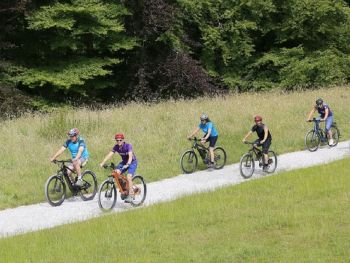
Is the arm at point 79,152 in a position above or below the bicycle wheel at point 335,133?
above

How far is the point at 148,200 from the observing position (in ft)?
43.7

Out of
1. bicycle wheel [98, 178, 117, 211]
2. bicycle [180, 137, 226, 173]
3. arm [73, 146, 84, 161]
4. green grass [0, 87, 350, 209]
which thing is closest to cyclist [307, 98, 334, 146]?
green grass [0, 87, 350, 209]

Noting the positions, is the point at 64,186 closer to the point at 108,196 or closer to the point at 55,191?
the point at 55,191

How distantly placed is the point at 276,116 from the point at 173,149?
21.7ft

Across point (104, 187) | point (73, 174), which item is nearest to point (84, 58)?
point (73, 174)

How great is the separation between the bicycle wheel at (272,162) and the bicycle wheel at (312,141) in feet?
12.3

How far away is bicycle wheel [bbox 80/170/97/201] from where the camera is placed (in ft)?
44.9

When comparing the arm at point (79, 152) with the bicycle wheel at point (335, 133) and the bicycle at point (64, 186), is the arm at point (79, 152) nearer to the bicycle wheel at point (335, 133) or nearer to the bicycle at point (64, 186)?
the bicycle at point (64, 186)

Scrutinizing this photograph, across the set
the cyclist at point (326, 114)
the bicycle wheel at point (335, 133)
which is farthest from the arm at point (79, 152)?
the bicycle wheel at point (335, 133)

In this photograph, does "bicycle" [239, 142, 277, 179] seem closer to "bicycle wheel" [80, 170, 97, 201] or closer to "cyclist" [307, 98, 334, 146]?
"bicycle wheel" [80, 170, 97, 201]

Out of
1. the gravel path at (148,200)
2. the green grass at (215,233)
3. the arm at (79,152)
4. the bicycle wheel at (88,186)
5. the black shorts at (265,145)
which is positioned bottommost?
the green grass at (215,233)

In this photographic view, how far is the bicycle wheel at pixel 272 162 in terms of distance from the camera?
16416 millimetres

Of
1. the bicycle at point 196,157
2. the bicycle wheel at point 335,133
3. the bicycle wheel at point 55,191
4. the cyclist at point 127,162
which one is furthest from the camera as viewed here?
the bicycle wheel at point 335,133

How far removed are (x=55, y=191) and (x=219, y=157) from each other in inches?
233
